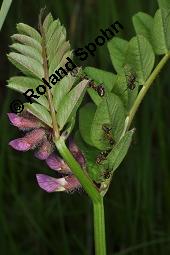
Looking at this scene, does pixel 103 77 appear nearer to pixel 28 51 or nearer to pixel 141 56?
pixel 141 56

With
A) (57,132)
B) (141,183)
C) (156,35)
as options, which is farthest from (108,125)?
(141,183)

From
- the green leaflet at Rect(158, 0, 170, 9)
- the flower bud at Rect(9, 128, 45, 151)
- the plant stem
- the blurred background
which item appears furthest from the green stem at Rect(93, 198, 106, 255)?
the blurred background

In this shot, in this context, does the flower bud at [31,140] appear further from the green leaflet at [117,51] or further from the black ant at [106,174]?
the green leaflet at [117,51]

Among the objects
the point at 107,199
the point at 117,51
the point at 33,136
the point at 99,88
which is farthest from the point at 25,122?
the point at 107,199

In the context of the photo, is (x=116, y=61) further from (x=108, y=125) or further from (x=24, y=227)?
(x=24, y=227)

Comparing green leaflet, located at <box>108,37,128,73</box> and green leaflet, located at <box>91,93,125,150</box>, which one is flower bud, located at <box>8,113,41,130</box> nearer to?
green leaflet, located at <box>91,93,125,150</box>

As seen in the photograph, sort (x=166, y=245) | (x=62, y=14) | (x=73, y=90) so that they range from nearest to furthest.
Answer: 1. (x=73, y=90)
2. (x=166, y=245)
3. (x=62, y=14)

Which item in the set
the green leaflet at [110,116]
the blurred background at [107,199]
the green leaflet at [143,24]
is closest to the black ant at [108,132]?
the green leaflet at [110,116]
